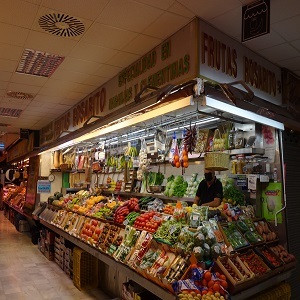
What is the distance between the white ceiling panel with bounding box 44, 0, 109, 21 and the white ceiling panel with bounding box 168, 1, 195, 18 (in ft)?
2.20

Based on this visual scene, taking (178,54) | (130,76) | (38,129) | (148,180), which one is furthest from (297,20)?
(38,129)

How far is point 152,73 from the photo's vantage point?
4164 millimetres

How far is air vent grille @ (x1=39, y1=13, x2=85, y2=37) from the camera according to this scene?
3.38 metres

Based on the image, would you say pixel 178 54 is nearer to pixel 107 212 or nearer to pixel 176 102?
pixel 176 102

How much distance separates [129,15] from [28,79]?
9.68 ft

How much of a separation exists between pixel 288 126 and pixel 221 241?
7.15 feet

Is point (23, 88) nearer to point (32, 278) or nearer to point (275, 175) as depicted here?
point (32, 278)

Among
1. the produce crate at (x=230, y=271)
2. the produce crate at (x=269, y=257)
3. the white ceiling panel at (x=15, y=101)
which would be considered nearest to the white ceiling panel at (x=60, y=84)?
the white ceiling panel at (x=15, y=101)

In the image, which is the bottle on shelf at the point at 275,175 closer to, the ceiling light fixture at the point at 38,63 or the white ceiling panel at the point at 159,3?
the white ceiling panel at the point at 159,3

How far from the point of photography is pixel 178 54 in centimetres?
364

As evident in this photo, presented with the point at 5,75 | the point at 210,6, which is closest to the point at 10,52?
the point at 5,75

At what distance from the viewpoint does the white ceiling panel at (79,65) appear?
15.2 feet

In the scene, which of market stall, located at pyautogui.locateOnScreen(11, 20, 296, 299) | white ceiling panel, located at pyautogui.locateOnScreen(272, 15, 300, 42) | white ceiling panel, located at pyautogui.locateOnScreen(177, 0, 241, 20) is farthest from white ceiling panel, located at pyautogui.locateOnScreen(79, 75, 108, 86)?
white ceiling panel, located at pyautogui.locateOnScreen(272, 15, 300, 42)

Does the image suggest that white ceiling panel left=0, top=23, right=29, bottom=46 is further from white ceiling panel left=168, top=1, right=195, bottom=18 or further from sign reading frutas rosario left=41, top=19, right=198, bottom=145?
white ceiling panel left=168, top=1, right=195, bottom=18
